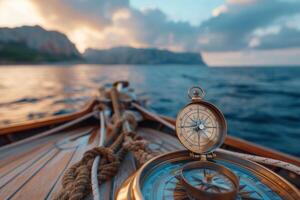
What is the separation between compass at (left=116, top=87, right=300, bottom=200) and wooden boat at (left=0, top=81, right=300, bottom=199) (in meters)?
0.25

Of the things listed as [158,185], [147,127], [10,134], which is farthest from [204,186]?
[10,134]

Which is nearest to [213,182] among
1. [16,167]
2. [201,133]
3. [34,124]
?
[201,133]

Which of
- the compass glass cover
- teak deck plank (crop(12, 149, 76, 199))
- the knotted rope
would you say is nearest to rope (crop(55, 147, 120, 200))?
the knotted rope

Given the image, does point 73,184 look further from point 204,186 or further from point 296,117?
point 296,117

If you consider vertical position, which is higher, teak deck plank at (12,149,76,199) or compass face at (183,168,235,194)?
compass face at (183,168,235,194)

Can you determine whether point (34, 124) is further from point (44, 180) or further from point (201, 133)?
point (201, 133)

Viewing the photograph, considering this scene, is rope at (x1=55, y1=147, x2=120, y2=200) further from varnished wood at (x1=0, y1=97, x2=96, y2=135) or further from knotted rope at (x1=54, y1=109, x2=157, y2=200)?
varnished wood at (x1=0, y1=97, x2=96, y2=135)

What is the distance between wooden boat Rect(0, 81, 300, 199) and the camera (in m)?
1.42

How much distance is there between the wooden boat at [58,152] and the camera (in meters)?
1.42

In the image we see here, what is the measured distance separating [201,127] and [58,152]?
1.56 meters

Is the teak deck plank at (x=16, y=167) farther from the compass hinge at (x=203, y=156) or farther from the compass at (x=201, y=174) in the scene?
the compass hinge at (x=203, y=156)

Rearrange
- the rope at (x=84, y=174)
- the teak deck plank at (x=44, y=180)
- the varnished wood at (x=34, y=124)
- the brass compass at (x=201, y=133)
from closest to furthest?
the brass compass at (x=201, y=133) < the rope at (x=84, y=174) < the teak deck plank at (x=44, y=180) < the varnished wood at (x=34, y=124)

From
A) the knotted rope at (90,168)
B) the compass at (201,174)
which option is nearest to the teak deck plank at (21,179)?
the knotted rope at (90,168)

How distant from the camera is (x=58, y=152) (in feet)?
6.89
